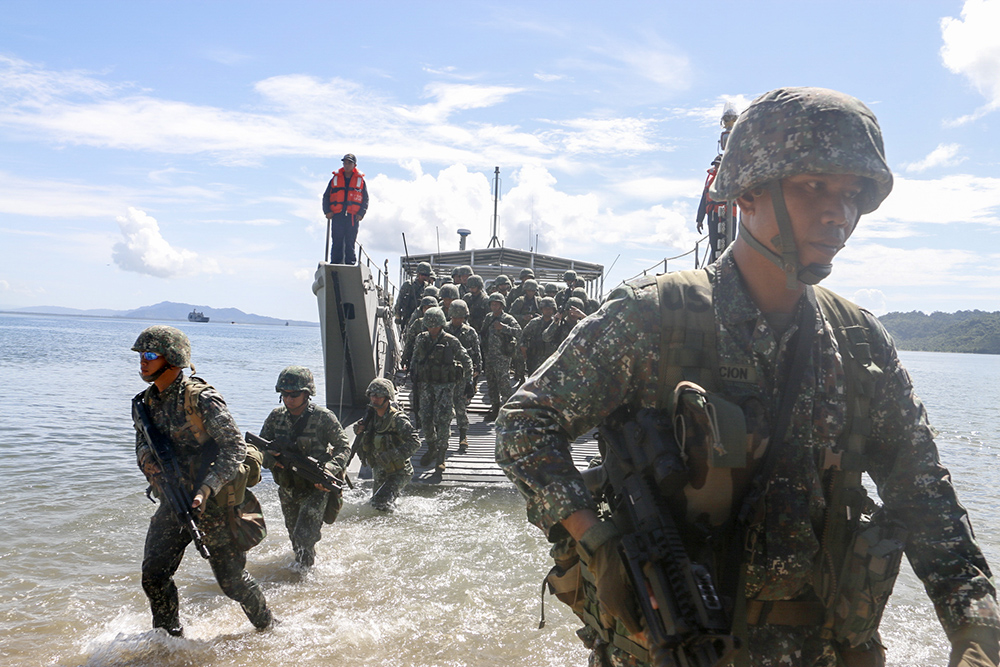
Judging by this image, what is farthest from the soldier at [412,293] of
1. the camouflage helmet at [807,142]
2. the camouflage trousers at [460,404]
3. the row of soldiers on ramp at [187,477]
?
the camouflage helmet at [807,142]

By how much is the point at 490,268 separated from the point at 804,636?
64.2 feet

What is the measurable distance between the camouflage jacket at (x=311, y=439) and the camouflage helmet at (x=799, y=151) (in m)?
4.78

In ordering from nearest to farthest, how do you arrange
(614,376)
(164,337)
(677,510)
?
(677,510) < (614,376) < (164,337)

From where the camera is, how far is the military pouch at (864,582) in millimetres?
1582

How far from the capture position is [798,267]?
163 centimetres

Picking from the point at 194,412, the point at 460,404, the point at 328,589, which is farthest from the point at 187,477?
the point at 460,404

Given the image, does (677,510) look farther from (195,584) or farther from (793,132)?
(195,584)

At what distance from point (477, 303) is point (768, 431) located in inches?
483

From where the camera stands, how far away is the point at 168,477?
409 centimetres

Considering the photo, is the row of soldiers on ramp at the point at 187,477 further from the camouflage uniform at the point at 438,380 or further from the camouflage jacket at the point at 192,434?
the camouflage uniform at the point at 438,380

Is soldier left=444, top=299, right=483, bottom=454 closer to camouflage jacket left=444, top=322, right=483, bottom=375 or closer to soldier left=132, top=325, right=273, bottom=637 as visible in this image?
camouflage jacket left=444, top=322, right=483, bottom=375

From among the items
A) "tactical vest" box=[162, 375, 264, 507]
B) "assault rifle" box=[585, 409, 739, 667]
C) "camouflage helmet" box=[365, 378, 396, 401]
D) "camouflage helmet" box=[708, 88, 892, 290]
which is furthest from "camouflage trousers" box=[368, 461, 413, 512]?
"camouflage helmet" box=[708, 88, 892, 290]

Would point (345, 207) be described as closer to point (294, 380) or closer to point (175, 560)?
point (294, 380)

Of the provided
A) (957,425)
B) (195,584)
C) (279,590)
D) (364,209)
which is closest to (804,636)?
(279,590)
